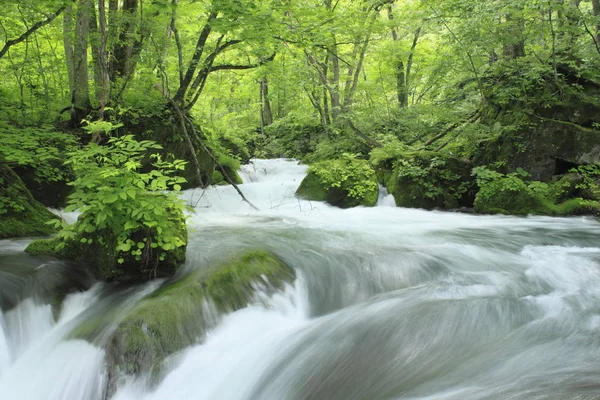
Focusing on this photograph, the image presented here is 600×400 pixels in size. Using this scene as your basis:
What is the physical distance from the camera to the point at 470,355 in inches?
113

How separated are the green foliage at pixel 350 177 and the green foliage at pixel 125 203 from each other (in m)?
6.06

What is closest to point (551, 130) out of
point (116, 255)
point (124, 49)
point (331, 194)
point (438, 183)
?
point (438, 183)

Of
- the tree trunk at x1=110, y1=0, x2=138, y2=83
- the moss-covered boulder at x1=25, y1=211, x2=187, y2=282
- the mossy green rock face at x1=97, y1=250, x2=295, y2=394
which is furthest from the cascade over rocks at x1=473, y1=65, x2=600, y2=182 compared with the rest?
the tree trunk at x1=110, y1=0, x2=138, y2=83

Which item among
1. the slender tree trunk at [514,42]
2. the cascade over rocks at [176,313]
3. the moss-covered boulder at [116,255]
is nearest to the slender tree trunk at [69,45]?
the moss-covered boulder at [116,255]

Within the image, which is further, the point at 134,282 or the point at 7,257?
the point at 7,257

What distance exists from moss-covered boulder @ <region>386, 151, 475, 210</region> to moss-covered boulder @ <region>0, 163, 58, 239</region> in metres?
7.12

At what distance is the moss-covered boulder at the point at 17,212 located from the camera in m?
5.03

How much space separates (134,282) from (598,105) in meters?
9.59

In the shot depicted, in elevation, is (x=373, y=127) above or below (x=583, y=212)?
above

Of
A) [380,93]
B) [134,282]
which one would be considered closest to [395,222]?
[134,282]

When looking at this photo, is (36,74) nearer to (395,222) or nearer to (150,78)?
(150,78)

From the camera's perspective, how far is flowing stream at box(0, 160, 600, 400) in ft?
8.64

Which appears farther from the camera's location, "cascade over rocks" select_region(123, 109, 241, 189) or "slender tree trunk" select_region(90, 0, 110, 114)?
"cascade over rocks" select_region(123, 109, 241, 189)

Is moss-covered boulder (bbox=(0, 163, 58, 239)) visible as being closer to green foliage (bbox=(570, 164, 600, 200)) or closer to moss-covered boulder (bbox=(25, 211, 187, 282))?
moss-covered boulder (bbox=(25, 211, 187, 282))
